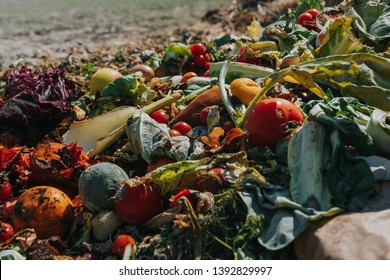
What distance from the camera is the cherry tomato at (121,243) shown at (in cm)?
406

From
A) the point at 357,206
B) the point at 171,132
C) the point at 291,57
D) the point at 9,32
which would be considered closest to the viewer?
the point at 357,206

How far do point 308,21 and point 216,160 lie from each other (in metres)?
3.13

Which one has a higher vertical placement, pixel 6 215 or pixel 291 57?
pixel 291 57

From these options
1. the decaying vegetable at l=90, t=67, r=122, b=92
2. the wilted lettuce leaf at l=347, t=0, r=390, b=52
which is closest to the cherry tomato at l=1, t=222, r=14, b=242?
the decaying vegetable at l=90, t=67, r=122, b=92

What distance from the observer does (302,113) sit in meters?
4.78

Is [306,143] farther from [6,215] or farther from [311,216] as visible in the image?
[6,215]

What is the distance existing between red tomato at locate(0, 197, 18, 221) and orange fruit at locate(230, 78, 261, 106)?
6.81 ft

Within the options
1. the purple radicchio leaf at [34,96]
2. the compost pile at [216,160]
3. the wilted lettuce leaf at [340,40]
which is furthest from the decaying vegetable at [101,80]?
the wilted lettuce leaf at [340,40]

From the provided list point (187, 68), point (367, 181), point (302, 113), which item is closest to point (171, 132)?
point (302, 113)

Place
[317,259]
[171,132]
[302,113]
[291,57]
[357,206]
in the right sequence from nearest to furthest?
[317,259]
[357,206]
[302,113]
[171,132]
[291,57]

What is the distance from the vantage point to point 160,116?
554 cm

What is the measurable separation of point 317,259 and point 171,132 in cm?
192

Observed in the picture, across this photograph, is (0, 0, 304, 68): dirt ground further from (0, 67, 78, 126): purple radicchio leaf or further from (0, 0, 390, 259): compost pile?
(0, 0, 390, 259): compost pile

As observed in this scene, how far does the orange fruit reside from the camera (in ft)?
16.8
